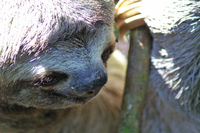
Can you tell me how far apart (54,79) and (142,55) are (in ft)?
1.97

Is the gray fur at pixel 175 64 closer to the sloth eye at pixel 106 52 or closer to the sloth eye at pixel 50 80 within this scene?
the sloth eye at pixel 106 52

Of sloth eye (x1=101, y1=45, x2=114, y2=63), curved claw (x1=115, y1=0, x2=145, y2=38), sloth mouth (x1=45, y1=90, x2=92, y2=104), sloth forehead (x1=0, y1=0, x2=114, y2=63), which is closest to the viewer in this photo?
sloth forehead (x1=0, y1=0, x2=114, y2=63)

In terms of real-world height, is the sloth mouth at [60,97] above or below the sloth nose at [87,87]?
below

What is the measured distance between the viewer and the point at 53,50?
2.93 feet

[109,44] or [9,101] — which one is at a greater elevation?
[109,44]

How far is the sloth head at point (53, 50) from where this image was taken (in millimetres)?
861

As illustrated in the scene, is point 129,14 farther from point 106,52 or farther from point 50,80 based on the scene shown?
point 50,80

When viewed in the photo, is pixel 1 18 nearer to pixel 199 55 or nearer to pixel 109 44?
pixel 109 44

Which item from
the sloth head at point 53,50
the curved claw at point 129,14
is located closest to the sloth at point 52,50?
the sloth head at point 53,50

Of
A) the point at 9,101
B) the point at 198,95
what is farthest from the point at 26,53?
the point at 198,95

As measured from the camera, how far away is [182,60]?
1187mm

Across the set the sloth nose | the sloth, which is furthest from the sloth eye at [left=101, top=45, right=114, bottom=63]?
the sloth nose

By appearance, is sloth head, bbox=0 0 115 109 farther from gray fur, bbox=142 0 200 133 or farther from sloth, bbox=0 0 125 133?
gray fur, bbox=142 0 200 133

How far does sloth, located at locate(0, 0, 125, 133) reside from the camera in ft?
2.83
